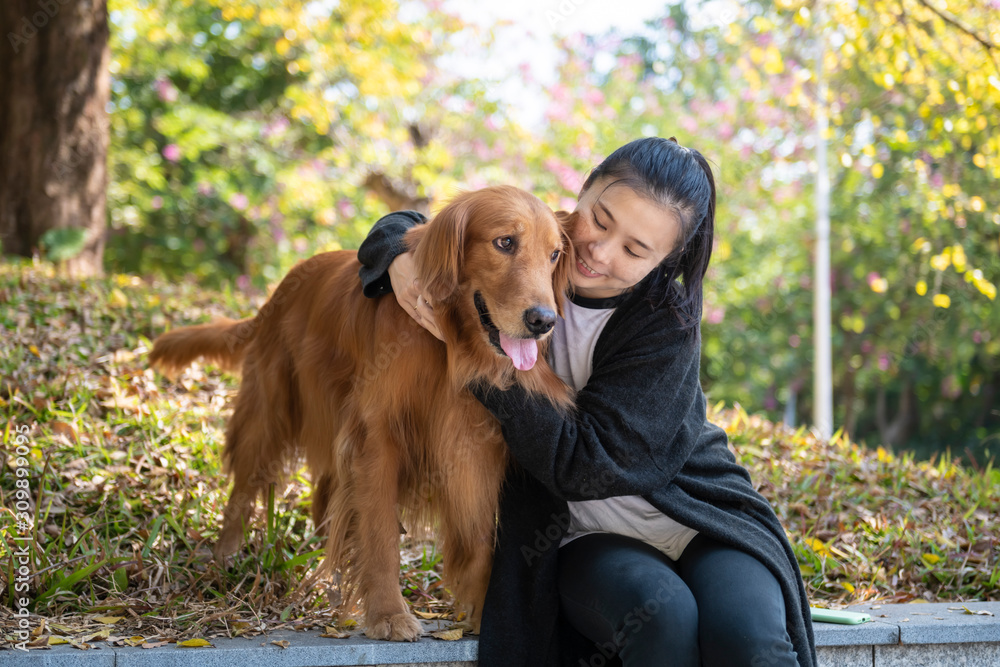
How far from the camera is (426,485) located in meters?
2.58

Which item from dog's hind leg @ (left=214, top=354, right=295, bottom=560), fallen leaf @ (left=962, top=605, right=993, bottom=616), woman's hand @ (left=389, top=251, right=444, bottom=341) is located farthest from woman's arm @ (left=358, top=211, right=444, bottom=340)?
fallen leaf @ (left=962, top=605, right=993, bottom=616)

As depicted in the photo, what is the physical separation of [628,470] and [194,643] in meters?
1.27

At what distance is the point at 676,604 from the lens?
6.81 feet

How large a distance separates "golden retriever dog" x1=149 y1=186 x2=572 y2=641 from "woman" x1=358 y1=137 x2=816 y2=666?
0.08 m

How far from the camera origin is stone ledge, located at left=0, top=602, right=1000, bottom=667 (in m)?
2.12

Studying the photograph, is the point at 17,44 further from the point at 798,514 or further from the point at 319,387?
the point at 798,514

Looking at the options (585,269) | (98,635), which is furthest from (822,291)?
(98,635)

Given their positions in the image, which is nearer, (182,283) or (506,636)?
(506,636)

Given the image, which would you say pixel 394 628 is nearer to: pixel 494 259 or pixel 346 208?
pixel 494 259

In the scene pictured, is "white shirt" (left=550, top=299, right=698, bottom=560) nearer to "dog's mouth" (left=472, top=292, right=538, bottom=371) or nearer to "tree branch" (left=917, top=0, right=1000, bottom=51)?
"dog's mouth" (left=472, top=292, right=538, bottom=371)

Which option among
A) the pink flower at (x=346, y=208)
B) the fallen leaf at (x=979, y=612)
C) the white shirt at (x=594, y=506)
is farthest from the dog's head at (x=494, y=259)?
the pink flower at (x=346, y=208)

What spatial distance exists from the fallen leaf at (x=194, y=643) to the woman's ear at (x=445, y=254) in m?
1.12

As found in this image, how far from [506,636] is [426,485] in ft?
1.70

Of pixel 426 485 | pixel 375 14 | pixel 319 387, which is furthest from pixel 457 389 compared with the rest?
pixel 375 14
